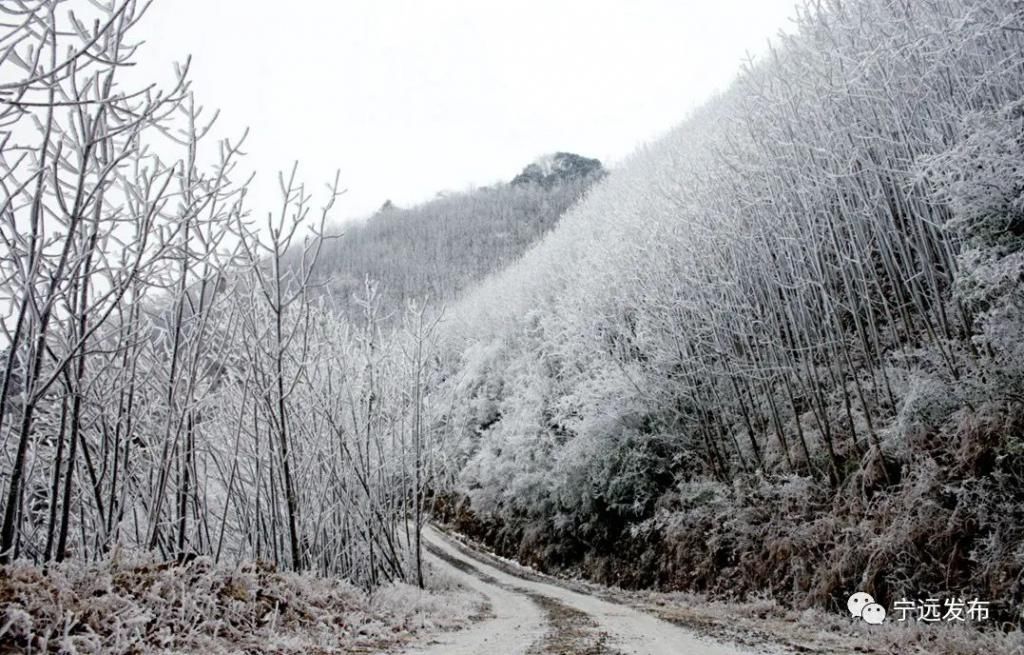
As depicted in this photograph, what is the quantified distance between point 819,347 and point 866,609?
15.8ft

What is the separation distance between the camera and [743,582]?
39.9 ft

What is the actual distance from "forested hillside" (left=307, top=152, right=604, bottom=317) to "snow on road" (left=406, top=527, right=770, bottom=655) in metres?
40.4

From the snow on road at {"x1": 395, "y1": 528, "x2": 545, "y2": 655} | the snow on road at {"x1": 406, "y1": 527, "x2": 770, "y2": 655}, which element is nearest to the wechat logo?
the snow on road at {"x1": 406, "y1": 527, "x2": 770, "y2": 655}

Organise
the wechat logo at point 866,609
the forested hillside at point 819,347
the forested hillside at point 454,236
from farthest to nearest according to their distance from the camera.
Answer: the forested hillside at point 454,236 → the wechat logo at point 866,609 → the forested hillside at point 819,347

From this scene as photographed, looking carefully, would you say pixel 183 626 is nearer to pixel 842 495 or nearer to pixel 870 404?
pixel 842 495

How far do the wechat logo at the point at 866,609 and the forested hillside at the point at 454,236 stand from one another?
45.4 metres

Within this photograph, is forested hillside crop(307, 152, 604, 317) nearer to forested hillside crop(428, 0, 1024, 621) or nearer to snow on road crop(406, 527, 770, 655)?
forested hillside crop(428, 0, 1024, 621)

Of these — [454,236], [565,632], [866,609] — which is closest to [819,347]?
[866,609]

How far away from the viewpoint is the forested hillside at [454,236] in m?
60.8

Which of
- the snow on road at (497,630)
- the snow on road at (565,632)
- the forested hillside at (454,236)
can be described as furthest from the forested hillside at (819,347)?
the forested hillside at (454,236)

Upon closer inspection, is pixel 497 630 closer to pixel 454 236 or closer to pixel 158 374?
pixel 158 374

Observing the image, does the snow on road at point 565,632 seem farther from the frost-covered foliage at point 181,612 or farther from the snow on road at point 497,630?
the frost-covered foliage at point 181,612

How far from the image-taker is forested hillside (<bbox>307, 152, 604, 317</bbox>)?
60.8m

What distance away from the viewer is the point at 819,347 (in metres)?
11.6
